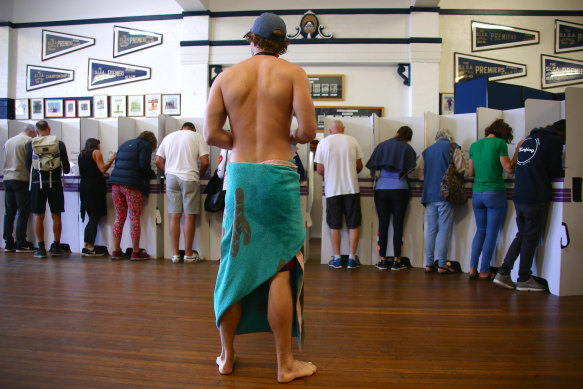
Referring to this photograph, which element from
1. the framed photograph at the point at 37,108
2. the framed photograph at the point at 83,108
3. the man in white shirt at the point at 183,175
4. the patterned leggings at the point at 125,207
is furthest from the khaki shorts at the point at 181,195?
the framed photograph at the point at 37,108

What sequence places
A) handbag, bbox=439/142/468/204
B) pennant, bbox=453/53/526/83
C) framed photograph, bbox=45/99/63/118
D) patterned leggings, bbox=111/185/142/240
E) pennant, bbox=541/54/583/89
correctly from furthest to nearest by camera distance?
framed photograph, bbox=45/99/63/118
pennant, bbox=541/54/583/89
pennant, bbox=453/53/526/83
patterned leggings, bbox=111/185/142/240
handbag, bbox=439/142/468/204

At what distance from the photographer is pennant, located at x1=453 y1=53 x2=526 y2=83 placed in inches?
294

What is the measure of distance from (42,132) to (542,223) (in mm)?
5786

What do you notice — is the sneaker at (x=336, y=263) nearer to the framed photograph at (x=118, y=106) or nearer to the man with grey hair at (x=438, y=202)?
the man with grey hair at (x=438, y=202)

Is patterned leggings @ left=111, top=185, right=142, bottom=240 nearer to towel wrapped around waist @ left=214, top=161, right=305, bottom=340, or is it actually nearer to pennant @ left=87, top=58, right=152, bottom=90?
towel wrapped around waist @ left=214, top=161, right=305, bottom=340

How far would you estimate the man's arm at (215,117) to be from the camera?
188cm

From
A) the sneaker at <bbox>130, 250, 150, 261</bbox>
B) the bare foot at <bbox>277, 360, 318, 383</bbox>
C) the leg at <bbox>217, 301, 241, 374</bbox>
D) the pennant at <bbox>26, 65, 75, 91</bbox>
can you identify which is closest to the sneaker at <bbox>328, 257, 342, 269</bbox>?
the sneaker at <bbox>130, 250, 150, 261</bbox>

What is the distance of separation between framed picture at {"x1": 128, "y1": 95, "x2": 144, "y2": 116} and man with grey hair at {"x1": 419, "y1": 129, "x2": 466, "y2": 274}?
237 inches

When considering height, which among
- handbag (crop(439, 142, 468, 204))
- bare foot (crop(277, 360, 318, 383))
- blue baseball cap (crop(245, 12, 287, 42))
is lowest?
bare foot (crop(277, 360, 318, 383))

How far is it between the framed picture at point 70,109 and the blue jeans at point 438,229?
7496mm

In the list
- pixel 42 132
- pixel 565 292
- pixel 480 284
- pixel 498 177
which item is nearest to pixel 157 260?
pixel 42 132

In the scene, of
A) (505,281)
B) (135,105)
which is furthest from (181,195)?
(135,105)

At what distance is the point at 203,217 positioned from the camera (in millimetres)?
4918

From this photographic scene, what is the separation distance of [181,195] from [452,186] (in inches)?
125
